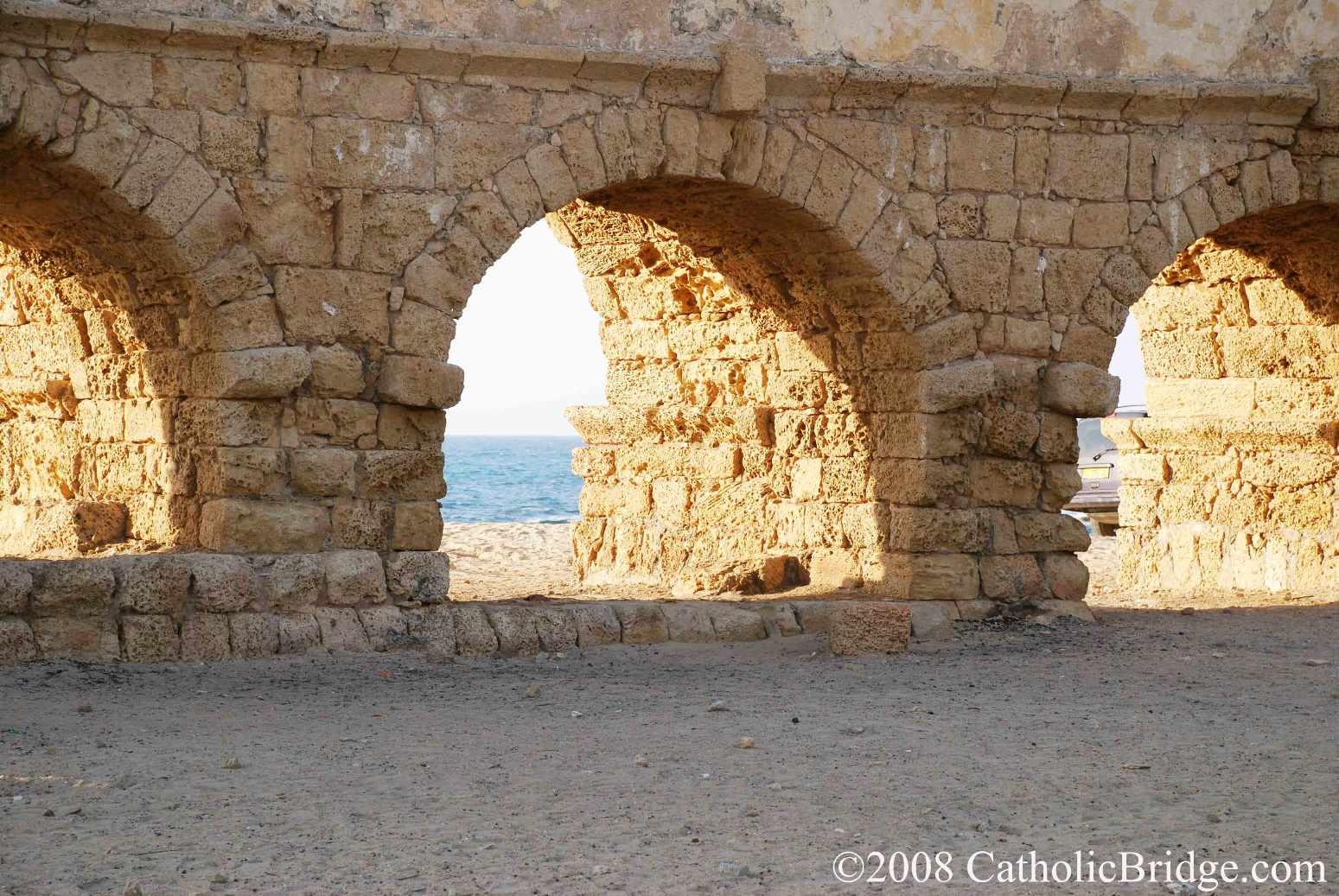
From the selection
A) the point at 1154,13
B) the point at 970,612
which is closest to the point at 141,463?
the point at 970,612

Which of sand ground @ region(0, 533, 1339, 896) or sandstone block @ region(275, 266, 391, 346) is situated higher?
sandstone block @ region(275, 266, 391, 346)

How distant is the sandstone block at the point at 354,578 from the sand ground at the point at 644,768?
341 millimetres

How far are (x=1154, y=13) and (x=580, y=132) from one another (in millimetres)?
3294

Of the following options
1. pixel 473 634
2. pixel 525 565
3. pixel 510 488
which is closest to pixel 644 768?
pixel 473 634

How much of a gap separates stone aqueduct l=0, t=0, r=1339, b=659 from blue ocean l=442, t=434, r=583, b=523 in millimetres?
15876

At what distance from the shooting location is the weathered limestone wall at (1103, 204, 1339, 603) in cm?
1064

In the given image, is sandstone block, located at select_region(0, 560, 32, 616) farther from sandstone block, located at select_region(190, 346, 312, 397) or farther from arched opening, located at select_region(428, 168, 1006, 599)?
arched opening, located at select_region(428, 168, 1006, 599)

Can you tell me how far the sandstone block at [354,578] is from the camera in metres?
7.36

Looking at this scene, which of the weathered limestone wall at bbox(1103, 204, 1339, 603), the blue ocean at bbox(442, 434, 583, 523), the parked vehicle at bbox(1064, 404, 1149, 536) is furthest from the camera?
the blue ocean at bbox(442, 434, 583, 523)

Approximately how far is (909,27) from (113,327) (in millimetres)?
4068

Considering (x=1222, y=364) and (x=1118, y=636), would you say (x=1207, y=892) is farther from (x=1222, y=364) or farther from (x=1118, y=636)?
(x=1222, y=364)

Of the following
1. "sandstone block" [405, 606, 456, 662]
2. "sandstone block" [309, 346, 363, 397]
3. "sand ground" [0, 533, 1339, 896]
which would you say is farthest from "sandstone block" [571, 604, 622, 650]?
"sandstone block" [309, 346, 363, 397]

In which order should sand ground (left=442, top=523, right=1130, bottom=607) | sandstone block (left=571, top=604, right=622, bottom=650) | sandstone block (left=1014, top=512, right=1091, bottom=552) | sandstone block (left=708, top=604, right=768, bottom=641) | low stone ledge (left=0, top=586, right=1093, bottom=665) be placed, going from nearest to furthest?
low stone ledge (left=0, top=586, right=1093, bottom=665) → sandstone block (left=571, top=604, right=622, bottom=650) → sandstone block (left=708, top=604, right=768, bottom=641) → sandstone block (left=1014, top=512, right=1091, bottom=552) → sand ground (left=442, top=523, right=1130, bottom=607)

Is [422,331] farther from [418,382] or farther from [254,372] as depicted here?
[254,372]
